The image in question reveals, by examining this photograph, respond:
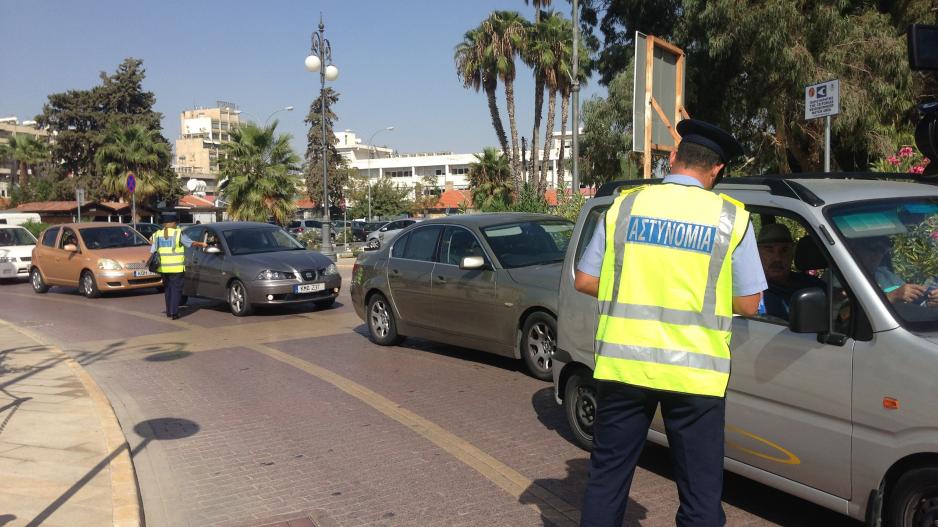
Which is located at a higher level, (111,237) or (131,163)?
(131,163)

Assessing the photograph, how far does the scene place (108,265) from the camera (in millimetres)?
16859

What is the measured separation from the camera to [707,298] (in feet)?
9.39

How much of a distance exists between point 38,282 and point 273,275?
9.03m

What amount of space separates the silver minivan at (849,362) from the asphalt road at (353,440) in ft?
2.26

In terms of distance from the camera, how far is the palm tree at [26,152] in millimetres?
81188

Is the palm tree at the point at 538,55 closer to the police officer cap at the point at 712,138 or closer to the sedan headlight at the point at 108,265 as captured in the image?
the sedan headlight at the point at 108,265

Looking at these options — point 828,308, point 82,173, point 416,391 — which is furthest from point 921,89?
point 82,173

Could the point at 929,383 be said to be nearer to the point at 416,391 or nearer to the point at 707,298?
the point at 707,298

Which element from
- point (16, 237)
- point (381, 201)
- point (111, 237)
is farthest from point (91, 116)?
point (111, 237)

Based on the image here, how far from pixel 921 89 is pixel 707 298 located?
21.4m

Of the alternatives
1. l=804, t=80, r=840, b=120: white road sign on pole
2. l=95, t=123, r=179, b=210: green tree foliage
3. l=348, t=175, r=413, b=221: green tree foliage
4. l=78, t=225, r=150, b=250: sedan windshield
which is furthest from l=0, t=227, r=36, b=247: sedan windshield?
l=348, t=175, r=413, b=221: green tree foliage

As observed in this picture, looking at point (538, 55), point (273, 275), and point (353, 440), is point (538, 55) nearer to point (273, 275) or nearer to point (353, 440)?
point (273, 275)

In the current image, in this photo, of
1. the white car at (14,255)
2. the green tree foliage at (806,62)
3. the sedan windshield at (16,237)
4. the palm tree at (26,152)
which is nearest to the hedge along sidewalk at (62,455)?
the white car at (14,255)

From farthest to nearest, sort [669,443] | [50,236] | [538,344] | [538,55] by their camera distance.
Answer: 1. [538,55]
2. [50,236]
3. [538,344]
4. [669,443]
